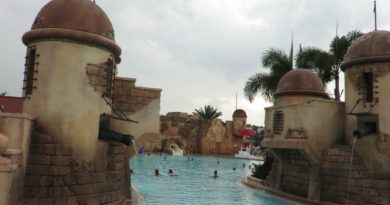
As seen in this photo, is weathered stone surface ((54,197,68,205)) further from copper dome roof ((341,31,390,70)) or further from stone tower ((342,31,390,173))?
copper dome roof ((341,31,390,70))

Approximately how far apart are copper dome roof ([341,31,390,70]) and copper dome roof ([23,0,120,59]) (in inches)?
337

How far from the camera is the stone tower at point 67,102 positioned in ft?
29.7

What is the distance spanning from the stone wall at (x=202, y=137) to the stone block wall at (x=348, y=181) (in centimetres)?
4435

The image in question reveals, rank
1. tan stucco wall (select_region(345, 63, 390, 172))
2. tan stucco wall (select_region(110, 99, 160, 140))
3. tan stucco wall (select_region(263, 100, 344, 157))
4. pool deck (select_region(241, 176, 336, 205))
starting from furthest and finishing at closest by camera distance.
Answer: pool deck (select_region(241, 176, 336, 205)), tan stucco wall (select_region(263, 100, 344, 157)), tan stucco wall (select_region(110, 99, 160, 140)), tan stucco wall (select_region(345, 63, 390, 172))

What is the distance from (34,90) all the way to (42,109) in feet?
1.92

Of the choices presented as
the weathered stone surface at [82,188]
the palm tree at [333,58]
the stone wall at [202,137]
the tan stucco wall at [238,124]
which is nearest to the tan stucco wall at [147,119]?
the weathered stone surface at [82,188]

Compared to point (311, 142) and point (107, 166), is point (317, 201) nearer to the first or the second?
point (311, 142)

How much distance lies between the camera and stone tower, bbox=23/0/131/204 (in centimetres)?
906

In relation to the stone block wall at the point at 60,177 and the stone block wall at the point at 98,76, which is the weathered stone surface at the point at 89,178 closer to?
the stone block wall at the point at 60,177

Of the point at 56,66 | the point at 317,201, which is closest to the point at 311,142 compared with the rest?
the point at 317,201

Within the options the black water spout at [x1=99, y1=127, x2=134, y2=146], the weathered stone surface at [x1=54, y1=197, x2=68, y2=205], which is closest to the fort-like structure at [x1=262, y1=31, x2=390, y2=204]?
the black water spout at [x1=99, y1=127, x2=134, y2=146]

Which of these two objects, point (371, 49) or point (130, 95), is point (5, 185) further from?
point (371, 49)

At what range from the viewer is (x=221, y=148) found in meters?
59.4

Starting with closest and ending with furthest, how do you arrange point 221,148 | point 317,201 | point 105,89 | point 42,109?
point 42,109 → point 105,89 → point 317,201 → point 221,148
